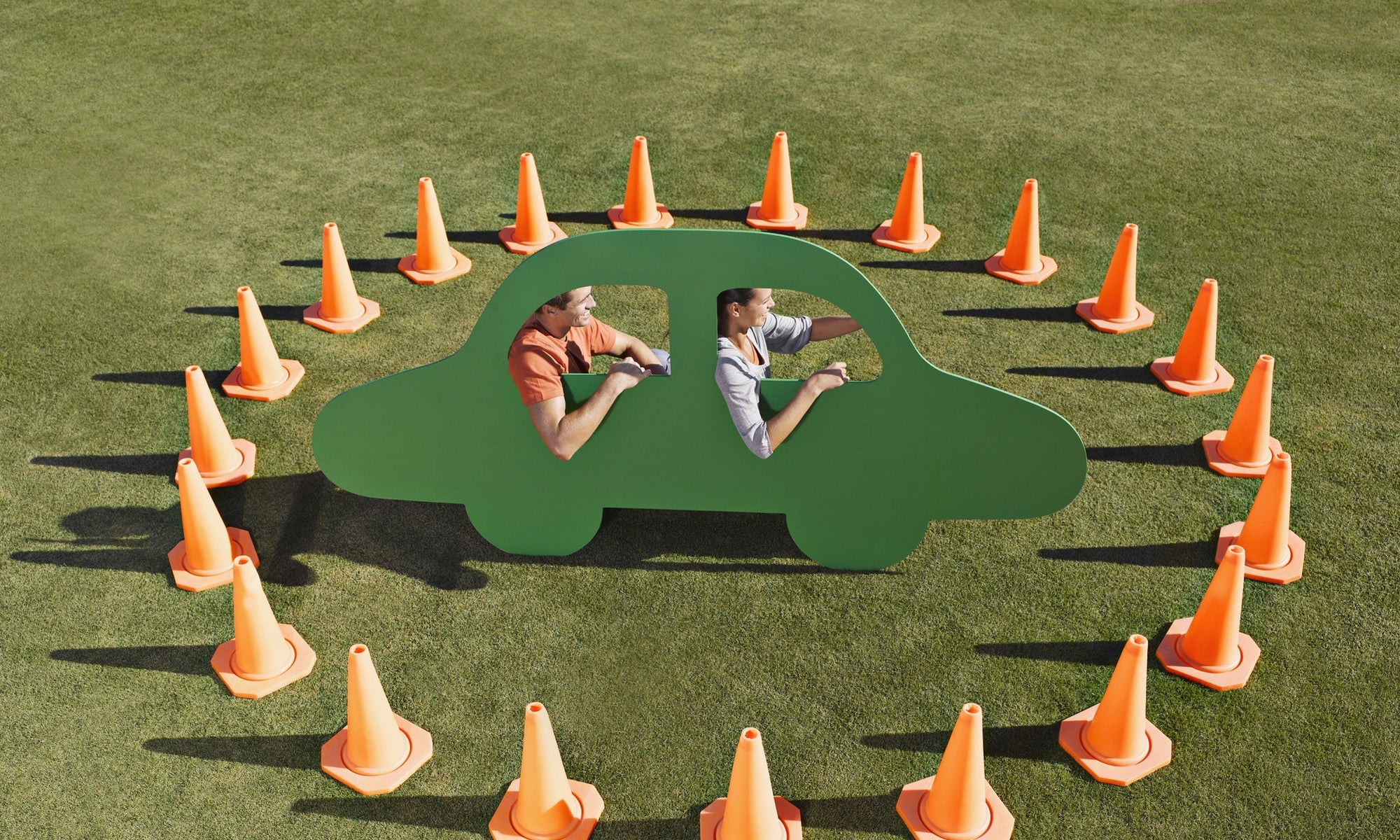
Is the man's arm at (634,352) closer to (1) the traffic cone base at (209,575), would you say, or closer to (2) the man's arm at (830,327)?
(2) the man's arm at (830,327)

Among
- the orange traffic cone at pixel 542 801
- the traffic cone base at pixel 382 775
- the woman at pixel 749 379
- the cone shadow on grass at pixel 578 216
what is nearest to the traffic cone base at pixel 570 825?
the orange traffic cone at pixel 542 801

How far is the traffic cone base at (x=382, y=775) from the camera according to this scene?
5.38 meters

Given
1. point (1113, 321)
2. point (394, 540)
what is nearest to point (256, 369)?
point (394, 540)

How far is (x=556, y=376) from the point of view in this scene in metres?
6.11

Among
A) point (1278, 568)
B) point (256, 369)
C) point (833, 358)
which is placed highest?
point (256, 369)

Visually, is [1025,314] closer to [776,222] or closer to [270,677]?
[776,222]

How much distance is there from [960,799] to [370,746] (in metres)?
2.51

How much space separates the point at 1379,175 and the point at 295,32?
10.5 metres

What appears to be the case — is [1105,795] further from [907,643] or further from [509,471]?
[509,471]

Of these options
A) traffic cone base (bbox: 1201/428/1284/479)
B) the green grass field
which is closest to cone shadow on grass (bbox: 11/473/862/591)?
the green grass field

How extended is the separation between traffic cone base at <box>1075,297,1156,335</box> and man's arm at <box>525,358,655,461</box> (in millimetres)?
3848

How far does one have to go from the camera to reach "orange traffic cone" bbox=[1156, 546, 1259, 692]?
5.67 metres

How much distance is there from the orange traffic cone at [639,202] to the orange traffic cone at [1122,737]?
532 cm

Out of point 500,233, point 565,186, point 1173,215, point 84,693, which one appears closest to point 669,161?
point 565,186
